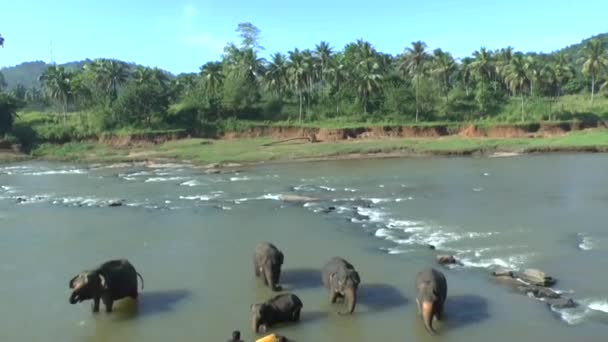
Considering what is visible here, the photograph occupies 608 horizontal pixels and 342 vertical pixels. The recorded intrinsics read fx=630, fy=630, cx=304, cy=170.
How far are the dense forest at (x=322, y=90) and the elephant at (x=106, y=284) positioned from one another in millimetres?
53531

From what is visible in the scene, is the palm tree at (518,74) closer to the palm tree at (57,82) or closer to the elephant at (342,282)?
the palm tree at (57,82)

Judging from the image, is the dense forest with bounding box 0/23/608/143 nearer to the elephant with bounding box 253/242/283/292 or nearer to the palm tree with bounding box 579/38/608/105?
the palm tree with bounding box 579/38/608/105

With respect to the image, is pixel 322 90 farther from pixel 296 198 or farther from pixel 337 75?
pixel 296 198

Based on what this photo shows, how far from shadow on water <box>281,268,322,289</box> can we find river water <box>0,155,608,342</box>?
56 mm

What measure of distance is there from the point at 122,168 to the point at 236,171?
1097 centimetres

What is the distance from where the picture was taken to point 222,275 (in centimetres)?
1723

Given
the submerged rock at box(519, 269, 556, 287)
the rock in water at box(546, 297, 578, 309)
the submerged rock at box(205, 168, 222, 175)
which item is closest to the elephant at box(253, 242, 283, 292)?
the submerged rock at box(519, 269, 556, 287)

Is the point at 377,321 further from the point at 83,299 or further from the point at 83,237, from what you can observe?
the point at 83,237

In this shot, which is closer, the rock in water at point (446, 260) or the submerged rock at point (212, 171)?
the rock in water at point (446, 260)

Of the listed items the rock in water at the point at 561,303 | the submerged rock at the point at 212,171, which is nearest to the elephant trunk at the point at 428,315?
the rock in water at the point at 561,303

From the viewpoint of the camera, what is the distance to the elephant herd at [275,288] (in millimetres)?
12875

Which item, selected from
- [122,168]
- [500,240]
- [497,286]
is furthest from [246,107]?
[497,286]

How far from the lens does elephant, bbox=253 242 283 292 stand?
15727 mm

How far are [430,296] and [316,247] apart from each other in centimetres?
763
